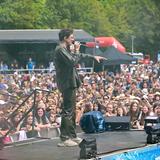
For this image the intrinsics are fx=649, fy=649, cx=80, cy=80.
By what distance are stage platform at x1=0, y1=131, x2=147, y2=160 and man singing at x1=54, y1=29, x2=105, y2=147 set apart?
218mm

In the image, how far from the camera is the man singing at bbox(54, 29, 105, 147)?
7.62m

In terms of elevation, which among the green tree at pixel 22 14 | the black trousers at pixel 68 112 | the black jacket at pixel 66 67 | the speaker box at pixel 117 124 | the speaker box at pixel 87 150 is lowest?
the speaker box at pixel 87 150

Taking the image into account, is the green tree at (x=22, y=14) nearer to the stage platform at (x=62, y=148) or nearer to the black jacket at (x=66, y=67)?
the stage platform at (x=62, y=148)

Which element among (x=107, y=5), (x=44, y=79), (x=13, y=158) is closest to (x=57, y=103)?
(x=13, y=158)

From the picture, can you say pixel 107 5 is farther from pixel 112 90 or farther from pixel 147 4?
pixel 112 90

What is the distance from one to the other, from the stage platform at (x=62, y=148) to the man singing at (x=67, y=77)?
218mm

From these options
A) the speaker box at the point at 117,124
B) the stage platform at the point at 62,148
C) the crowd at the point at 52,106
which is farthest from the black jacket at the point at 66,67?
the speaker box at the point at 117,124

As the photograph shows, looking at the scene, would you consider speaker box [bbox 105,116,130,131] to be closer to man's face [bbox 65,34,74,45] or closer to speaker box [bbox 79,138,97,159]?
man's face [bbox 65,34,74,45]

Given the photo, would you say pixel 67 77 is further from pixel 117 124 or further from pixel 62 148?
pixel 117 124

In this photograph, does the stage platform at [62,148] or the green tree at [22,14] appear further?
the green tree at [22,14]

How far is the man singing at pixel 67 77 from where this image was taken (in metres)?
7.62

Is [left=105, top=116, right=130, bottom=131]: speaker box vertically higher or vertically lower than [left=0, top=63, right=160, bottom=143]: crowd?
lower

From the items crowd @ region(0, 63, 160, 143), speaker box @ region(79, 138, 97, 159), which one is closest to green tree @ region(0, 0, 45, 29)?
crowd @ region(0, 63, 160, 143)

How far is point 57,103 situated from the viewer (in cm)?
1230
